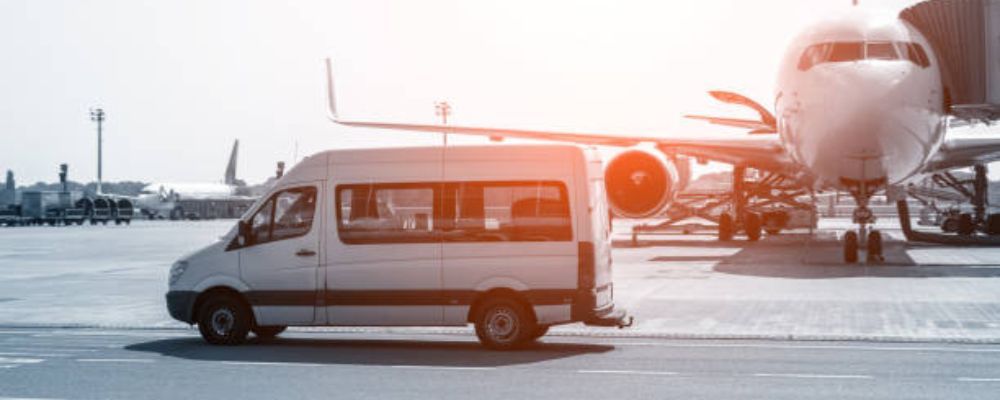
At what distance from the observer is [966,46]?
2631cm

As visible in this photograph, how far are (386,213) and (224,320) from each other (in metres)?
2.31

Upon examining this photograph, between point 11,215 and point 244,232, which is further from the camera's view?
point 11,215

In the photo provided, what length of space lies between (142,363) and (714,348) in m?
5.92

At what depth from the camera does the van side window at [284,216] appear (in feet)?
43.7

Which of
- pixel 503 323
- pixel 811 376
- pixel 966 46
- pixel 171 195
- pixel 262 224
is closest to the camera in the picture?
pixel 811 376

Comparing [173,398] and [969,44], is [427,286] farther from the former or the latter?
[969,44]

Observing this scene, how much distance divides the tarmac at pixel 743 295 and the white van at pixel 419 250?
176 centimetres

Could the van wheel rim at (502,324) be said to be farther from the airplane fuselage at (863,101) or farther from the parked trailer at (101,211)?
the parked trailer at (101,211)

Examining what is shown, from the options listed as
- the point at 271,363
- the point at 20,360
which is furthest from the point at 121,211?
the point at 271,363

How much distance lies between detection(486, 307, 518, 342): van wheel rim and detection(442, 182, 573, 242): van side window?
0.78 metres

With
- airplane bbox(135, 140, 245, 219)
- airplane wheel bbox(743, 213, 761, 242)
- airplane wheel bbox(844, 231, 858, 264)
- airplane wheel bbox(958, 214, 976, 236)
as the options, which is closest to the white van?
airplane wheel bbox(844, 231, 858, 264)

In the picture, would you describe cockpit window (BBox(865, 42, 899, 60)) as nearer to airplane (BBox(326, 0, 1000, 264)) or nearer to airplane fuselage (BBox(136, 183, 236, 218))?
airplane (BBox(326, 0, 1000, 264))

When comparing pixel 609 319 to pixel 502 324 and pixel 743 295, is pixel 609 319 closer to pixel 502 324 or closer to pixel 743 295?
pixel 502 324

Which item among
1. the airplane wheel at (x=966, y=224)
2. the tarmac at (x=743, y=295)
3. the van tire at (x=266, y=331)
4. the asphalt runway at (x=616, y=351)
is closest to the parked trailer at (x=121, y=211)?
the tarmac at (x=743, y=295)
